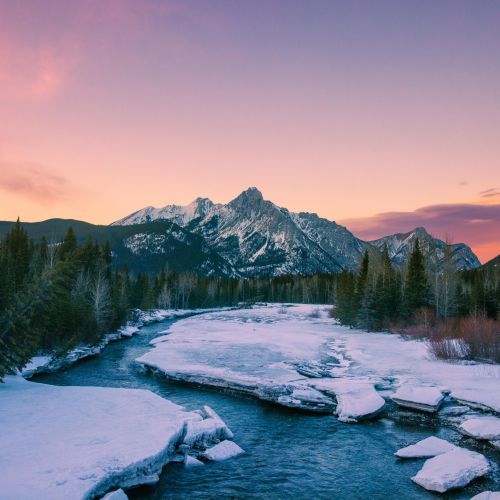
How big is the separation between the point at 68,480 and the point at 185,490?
3.78 metres

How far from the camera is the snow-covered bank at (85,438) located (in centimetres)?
1190

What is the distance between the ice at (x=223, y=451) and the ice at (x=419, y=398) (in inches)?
409

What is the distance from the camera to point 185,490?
13.5 metres

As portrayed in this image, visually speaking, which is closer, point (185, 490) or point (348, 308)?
point (185, 490)

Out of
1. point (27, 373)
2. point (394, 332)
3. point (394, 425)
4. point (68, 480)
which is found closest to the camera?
point (68, 480)

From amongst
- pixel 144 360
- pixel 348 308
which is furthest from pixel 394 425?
pixel 348 308

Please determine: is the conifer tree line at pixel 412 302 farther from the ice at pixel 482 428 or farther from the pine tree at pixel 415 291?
the ice at pixel 482 428

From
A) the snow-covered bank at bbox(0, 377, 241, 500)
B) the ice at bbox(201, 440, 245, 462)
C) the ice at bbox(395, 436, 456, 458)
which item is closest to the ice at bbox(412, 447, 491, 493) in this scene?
the ice at bbox(395, 436, 456, 458)

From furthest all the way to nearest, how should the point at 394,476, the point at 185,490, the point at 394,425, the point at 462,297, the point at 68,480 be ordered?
the point at 462,297 → the point at 394,425 → the point at 394,476 → the point at 185,490 → the point at 68,480

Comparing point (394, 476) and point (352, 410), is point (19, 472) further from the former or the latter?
point (352, 410)

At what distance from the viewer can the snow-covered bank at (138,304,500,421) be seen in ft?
74.8

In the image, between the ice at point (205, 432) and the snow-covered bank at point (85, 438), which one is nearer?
the snow-covered bank at point (85, 438)

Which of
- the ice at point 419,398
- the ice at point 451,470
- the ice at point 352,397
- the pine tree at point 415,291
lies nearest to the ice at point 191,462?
the ice at point 451,470

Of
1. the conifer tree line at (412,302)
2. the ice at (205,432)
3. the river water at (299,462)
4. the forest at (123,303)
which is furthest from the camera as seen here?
the conifer tree line at (412,302)
